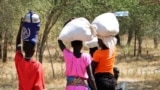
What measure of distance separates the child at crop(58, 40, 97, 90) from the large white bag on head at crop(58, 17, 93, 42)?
8cm

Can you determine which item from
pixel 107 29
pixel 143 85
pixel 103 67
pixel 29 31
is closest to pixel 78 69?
pixel 103 67

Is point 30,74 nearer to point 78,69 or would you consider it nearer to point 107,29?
point 78,69

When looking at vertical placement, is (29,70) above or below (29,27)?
below

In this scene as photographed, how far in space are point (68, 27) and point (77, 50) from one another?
0.31m

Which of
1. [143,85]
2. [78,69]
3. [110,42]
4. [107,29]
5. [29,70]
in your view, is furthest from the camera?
[143,85]

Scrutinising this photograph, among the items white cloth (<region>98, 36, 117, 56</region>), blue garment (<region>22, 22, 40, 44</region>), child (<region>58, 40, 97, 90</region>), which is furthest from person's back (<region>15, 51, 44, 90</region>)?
white cloth (<region>98, 36, 117, 56</region>)

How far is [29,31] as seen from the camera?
4.14 meters

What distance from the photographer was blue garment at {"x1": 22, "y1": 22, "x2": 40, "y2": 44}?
163 inches

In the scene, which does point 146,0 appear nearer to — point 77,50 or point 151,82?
→ point 151,82

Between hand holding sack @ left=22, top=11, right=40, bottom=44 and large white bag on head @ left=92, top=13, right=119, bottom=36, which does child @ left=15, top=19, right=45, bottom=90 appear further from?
large white bag on head @ left=92, top=13, right=119, bottom=36

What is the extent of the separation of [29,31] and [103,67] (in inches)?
62.0

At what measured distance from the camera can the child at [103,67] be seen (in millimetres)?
5371

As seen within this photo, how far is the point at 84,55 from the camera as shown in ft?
15.9

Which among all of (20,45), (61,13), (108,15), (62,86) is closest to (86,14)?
(61,13)
